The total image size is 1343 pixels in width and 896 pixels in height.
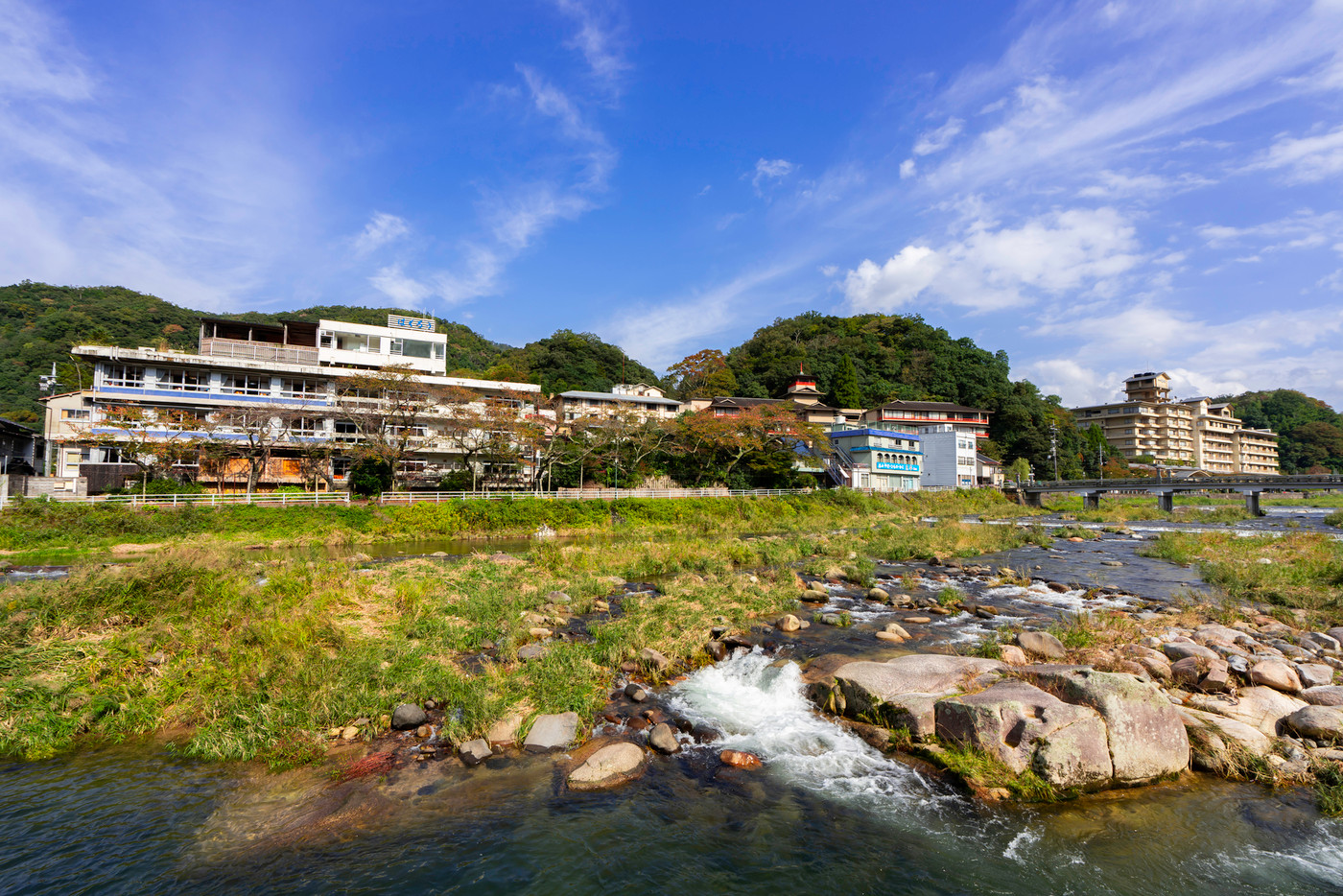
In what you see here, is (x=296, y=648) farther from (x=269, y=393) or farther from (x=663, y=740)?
(x=269, y=393)

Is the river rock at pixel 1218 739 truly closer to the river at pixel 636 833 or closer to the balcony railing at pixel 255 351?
the river at pixel 636 833

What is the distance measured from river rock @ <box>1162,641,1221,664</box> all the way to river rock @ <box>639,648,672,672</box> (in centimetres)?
869

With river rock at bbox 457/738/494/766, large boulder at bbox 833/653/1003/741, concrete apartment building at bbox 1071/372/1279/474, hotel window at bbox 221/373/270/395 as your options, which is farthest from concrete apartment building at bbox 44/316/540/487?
concrete apartment building at bbox 1071/372/1279/474

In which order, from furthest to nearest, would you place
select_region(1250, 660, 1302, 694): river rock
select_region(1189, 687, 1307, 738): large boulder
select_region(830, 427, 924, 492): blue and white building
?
1. select_region(830, 427, 924, 492): blue and white building
2. select_region(1250, 660, 1302, 694): river rock
3. select_region(1189, 687, 1307, 738): large boulder

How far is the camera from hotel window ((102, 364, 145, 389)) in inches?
1422

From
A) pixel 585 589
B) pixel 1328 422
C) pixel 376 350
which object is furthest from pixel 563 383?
pixel 1328 422

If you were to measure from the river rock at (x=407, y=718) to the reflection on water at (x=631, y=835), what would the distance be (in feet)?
3.70

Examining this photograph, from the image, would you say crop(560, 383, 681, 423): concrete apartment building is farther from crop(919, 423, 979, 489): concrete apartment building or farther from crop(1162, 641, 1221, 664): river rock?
crop(1162, 641, 1221, 664): river rock

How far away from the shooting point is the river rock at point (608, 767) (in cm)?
693

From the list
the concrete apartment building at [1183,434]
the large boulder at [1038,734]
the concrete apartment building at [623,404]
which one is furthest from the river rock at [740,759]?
the concrete apartment building at [1183,434]

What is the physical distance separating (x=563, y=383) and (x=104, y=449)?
40.6 m

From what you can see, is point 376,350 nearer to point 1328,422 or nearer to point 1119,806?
point 1119,806

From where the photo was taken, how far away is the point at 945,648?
11031 millimetres

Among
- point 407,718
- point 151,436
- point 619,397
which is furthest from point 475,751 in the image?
point 619,397
